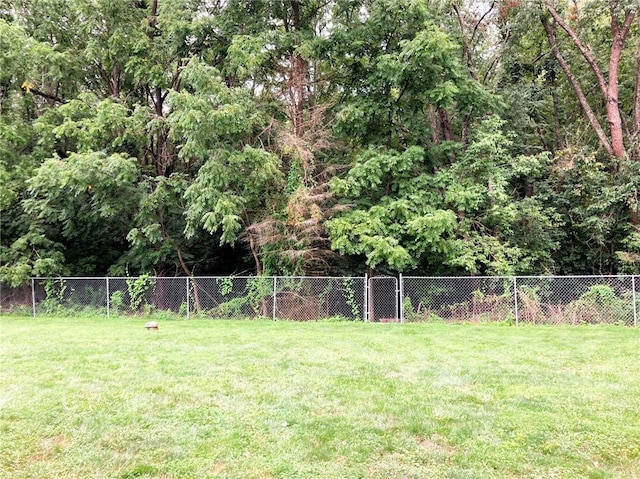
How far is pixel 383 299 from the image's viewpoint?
36.6ft

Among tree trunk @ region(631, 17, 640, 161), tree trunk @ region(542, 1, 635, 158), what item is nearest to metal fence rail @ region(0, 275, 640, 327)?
tree trunk @ region(631, 17, 640, 161)

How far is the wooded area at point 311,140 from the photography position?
1117 centimetres

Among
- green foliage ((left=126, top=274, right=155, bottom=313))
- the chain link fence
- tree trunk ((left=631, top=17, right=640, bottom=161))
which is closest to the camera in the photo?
the chain link fence

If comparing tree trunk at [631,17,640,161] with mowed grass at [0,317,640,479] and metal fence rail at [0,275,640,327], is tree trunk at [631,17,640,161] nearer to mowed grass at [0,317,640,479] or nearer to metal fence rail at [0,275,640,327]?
metal fence rail at [0,275,640,327]

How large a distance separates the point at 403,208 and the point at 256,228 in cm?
397

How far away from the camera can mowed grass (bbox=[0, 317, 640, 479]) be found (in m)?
3.08

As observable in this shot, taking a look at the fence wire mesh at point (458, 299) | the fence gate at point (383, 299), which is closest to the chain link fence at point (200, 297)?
the fence gate at point (383, 299)

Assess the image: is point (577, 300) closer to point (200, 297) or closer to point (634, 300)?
point (634, 300)

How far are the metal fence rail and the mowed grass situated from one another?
251cm

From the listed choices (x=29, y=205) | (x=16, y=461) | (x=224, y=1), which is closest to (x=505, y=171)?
(x=224, y=1)

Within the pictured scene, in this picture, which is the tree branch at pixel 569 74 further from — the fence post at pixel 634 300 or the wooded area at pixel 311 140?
the fence post at pixel 634 300

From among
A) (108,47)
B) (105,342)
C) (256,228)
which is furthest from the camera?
(108,47)

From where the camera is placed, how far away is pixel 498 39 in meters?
14.9

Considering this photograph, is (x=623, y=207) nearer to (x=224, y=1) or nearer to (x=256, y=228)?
(x=256, y=228)
